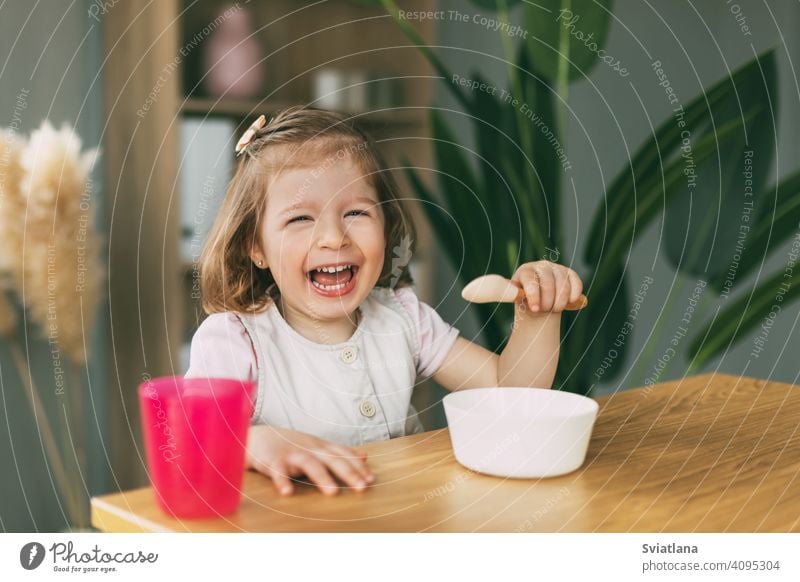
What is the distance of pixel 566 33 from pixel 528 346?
303 millimetres

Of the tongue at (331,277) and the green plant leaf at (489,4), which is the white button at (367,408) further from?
the green plant leaf at (489,4)

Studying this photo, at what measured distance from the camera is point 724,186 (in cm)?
81

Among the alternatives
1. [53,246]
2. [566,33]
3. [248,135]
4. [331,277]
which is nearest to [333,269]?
[331,277]

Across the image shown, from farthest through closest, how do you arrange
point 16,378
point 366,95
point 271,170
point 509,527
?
point 366,95, point 16,378, point 271,170, point 509,527

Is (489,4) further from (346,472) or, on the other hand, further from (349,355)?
(346,472)

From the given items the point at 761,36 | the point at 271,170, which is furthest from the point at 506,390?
the point at 761,36

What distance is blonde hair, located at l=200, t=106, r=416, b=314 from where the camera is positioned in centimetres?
58

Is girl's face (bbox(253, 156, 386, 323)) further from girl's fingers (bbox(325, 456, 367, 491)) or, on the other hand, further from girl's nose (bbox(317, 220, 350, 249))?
girl's fingers (bbox(325, 456, 367, 491))

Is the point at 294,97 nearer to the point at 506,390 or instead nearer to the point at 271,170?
the point at 271,170

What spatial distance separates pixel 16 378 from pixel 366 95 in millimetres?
440

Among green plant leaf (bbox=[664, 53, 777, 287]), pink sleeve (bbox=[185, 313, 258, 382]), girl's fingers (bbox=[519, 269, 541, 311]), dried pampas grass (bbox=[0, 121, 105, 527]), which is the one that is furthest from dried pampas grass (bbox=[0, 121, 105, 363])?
green plant leaf (bbox=[664, 53, 777, 287])

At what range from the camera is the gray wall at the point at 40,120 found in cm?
54

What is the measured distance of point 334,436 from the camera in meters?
0.61

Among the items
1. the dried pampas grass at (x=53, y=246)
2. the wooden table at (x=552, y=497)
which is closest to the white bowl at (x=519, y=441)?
the wooden table at (x=552, y=497)
